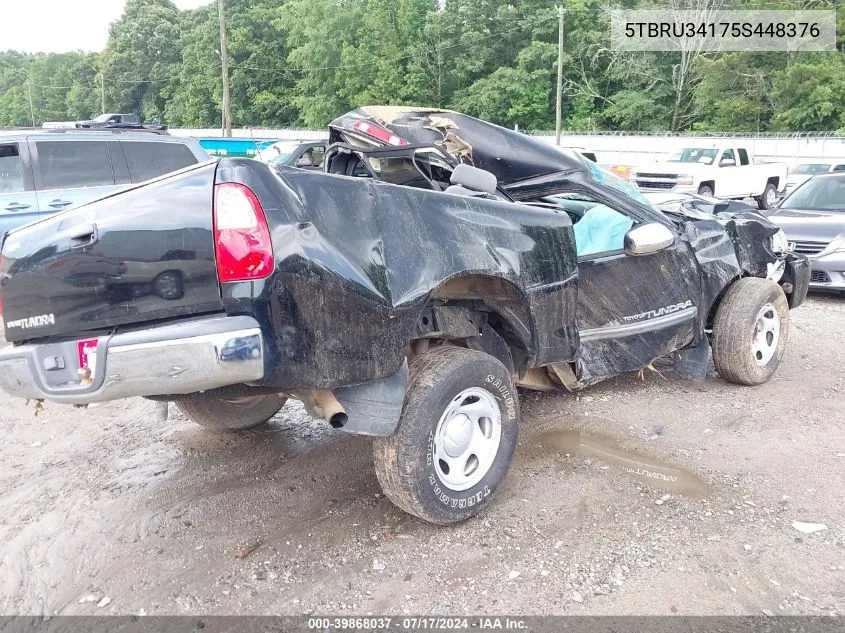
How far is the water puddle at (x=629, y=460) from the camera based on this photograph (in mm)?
3645

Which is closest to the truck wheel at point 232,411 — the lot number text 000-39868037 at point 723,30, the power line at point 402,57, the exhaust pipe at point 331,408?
the exhaust pipe at point 331,408

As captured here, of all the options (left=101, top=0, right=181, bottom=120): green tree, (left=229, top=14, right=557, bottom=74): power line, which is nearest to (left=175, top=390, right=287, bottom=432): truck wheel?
(left=229, top=14, right=557, bottom=74): power line

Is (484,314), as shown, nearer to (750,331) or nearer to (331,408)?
(331,408)

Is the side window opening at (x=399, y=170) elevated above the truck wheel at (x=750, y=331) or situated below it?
above

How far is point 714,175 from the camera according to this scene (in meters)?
19.6

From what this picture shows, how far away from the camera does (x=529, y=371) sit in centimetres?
418

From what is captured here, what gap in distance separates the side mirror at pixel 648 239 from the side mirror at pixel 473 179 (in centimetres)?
104

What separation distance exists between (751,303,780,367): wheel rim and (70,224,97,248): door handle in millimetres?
4372

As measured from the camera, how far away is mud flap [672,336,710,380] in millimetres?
5008

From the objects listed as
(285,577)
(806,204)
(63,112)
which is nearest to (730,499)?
(285,577)

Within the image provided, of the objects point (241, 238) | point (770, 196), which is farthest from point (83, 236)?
point (770, 196)

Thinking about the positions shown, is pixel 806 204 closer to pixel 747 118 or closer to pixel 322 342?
pixel 322 342

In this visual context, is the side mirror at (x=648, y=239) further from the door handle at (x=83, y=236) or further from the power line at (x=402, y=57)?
the power line at (x=402, y=57)

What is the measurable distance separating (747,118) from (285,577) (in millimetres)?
45276
